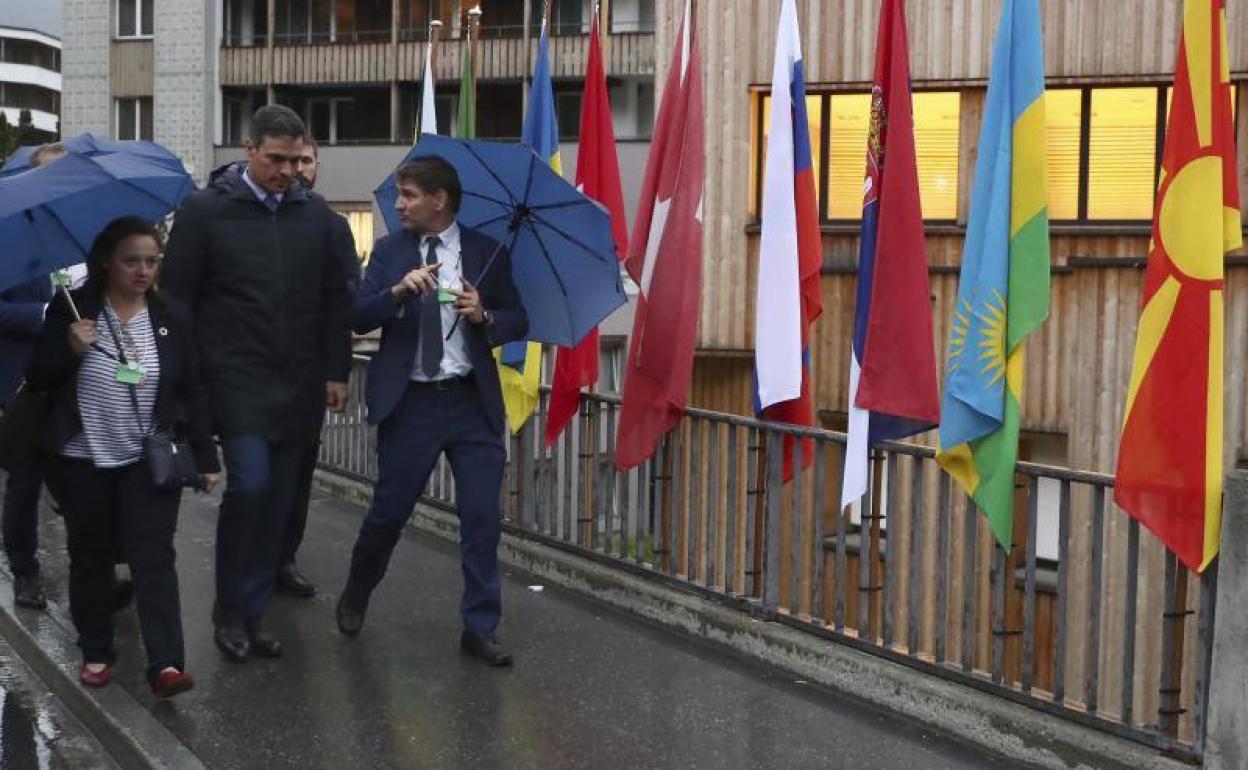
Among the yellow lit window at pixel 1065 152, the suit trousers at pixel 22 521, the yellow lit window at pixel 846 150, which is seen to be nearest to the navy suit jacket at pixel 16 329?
the suit trousers at pixel 22 521

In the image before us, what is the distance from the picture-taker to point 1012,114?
6516 millimetres

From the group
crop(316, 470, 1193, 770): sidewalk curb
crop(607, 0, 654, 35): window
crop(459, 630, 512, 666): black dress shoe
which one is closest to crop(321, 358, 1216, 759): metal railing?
crop(316, 470, 1193, 770): sidewalk curb

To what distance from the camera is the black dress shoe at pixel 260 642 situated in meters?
6.82

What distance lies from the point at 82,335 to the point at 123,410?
32cm

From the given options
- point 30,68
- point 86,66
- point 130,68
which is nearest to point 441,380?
point 130,68

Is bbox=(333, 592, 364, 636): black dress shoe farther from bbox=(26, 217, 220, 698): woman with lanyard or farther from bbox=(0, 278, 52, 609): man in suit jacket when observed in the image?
bbox=(0, 278, 52, 609): man in suit jacket

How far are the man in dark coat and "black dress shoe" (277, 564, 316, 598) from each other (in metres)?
1.11

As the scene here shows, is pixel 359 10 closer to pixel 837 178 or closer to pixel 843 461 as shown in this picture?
pixel 837 178

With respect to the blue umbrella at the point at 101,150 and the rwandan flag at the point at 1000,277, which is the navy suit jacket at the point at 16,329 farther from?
the rwandan flag at the point at 1000,277

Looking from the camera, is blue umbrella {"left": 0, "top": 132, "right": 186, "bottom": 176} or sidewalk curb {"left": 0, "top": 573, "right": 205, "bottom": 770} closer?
sidewalk curb {"left": 0, "top": 573, "right": 205, "bottom": 770}

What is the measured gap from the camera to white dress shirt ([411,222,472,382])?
677 centimetres

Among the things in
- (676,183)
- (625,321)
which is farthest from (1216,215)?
(625,321)

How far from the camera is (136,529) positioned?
20.0 ft

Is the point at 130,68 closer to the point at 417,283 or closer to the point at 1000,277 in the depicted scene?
the point at 417,283
